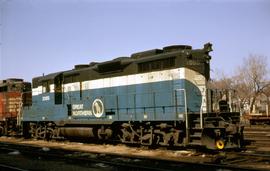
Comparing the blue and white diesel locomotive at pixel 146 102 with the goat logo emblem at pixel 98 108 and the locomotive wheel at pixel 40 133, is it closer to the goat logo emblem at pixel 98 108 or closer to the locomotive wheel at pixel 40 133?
the goat logo emblem at pixel 98 108

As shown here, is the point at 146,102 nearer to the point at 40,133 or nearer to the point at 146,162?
the point at 146,162

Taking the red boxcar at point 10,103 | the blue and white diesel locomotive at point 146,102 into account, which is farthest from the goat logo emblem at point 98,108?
the red boxcar at point 10,103

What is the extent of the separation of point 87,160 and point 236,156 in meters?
4.72

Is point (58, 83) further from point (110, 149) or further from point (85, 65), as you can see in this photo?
point (110, 149)

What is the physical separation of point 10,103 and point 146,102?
42.4 ft

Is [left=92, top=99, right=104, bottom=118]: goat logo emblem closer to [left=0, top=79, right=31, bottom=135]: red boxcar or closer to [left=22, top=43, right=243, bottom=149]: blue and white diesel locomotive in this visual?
[left=22, top=43, right=243, bottom=149]: blue and white diesel locomotive

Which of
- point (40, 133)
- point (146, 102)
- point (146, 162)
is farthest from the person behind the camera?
point (40, 133)

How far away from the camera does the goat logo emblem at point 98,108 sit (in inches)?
677

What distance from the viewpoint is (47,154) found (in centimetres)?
1375

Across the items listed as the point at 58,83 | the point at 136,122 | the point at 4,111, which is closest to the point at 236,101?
the point at 136,122

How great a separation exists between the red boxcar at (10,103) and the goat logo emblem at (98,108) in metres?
8.52

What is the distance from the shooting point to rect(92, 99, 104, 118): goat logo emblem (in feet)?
56.4

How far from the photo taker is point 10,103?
24.8 meters

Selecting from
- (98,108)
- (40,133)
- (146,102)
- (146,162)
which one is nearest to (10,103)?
(40,133)
